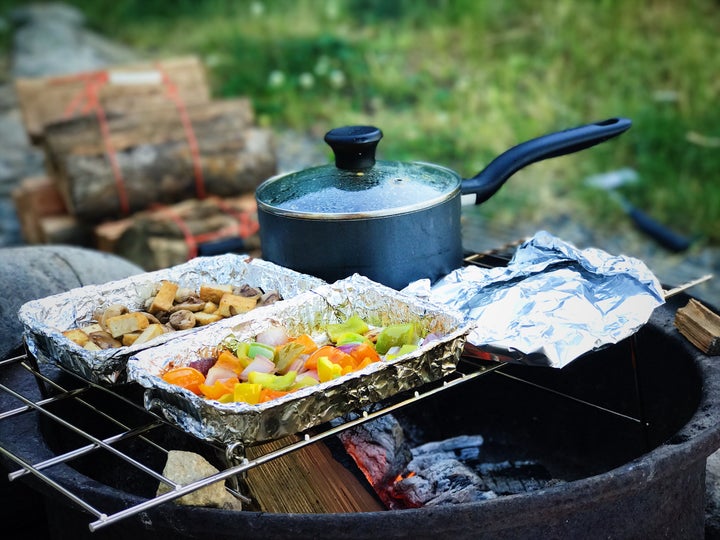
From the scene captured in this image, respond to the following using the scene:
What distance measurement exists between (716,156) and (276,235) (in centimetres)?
421

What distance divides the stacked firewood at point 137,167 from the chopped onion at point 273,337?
2376 mm

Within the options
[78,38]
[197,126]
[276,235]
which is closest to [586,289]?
[276,235]

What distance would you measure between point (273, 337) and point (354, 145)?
0.57 meters

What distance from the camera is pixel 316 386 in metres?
1.46


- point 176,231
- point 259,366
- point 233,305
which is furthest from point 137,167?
point 259,366

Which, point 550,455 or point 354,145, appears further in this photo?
point 550,455

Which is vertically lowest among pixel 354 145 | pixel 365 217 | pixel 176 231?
pixel 176 231

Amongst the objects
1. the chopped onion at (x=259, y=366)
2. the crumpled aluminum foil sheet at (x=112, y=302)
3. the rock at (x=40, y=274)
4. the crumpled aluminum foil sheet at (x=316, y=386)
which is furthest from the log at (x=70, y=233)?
the chopped onion at (x=259, y=366)

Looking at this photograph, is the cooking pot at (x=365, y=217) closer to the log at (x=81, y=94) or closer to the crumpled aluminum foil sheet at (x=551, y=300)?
the crumpled aluminum foil sheet at (x=551, y=300)

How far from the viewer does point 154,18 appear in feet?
32.8

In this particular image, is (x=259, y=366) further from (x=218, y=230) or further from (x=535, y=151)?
(x=218, y=230)

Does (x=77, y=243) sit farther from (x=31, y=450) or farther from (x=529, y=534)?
(x=529, y=534)

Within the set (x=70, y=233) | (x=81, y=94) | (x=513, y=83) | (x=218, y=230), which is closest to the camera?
(x=218, y=230)

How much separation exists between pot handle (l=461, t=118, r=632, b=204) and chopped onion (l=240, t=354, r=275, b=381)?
0.83 metres
